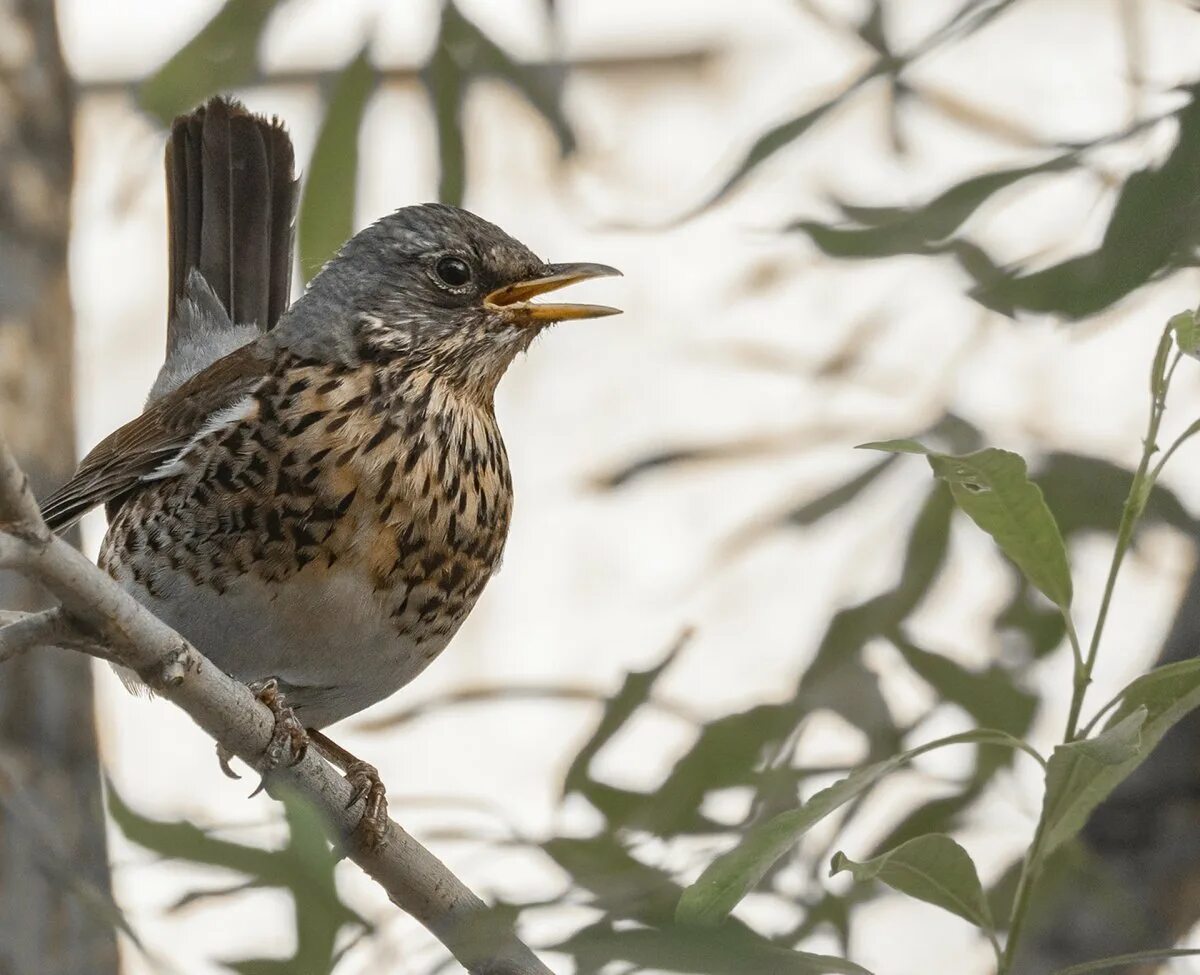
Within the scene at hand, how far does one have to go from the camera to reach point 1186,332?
5.61 feet

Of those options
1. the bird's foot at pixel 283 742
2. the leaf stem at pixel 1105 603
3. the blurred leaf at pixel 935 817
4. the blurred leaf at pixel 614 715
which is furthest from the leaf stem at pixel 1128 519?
the blurred leaf at pixel 935 817

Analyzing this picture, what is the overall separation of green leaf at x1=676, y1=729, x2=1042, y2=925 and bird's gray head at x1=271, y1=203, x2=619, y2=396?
136cm

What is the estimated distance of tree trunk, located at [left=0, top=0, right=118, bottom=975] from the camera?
3678mm

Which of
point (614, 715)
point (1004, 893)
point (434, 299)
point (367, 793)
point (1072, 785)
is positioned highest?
point (434, 299)

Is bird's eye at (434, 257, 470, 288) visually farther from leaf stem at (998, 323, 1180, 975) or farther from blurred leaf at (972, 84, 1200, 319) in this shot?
leaf stem at (998, 323, 1180, 975)

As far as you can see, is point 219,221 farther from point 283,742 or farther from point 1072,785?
point 1072,785

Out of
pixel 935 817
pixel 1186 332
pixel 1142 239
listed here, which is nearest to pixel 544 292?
pixel 935 817

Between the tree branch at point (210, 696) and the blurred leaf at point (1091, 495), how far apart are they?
4.28 ft

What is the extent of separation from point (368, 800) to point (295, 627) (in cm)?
32

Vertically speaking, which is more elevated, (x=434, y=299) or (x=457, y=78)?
(x=457, y=78)

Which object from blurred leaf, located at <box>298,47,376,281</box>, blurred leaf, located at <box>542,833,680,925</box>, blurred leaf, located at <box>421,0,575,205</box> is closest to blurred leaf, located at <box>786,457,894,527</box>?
blurred leaf, located at <box>421,0,575,205</box>

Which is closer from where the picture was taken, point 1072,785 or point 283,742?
point 1072,785

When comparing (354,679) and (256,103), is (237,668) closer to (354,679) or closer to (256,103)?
(354,679)

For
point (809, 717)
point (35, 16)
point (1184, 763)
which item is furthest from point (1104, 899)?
point (35, 16)
